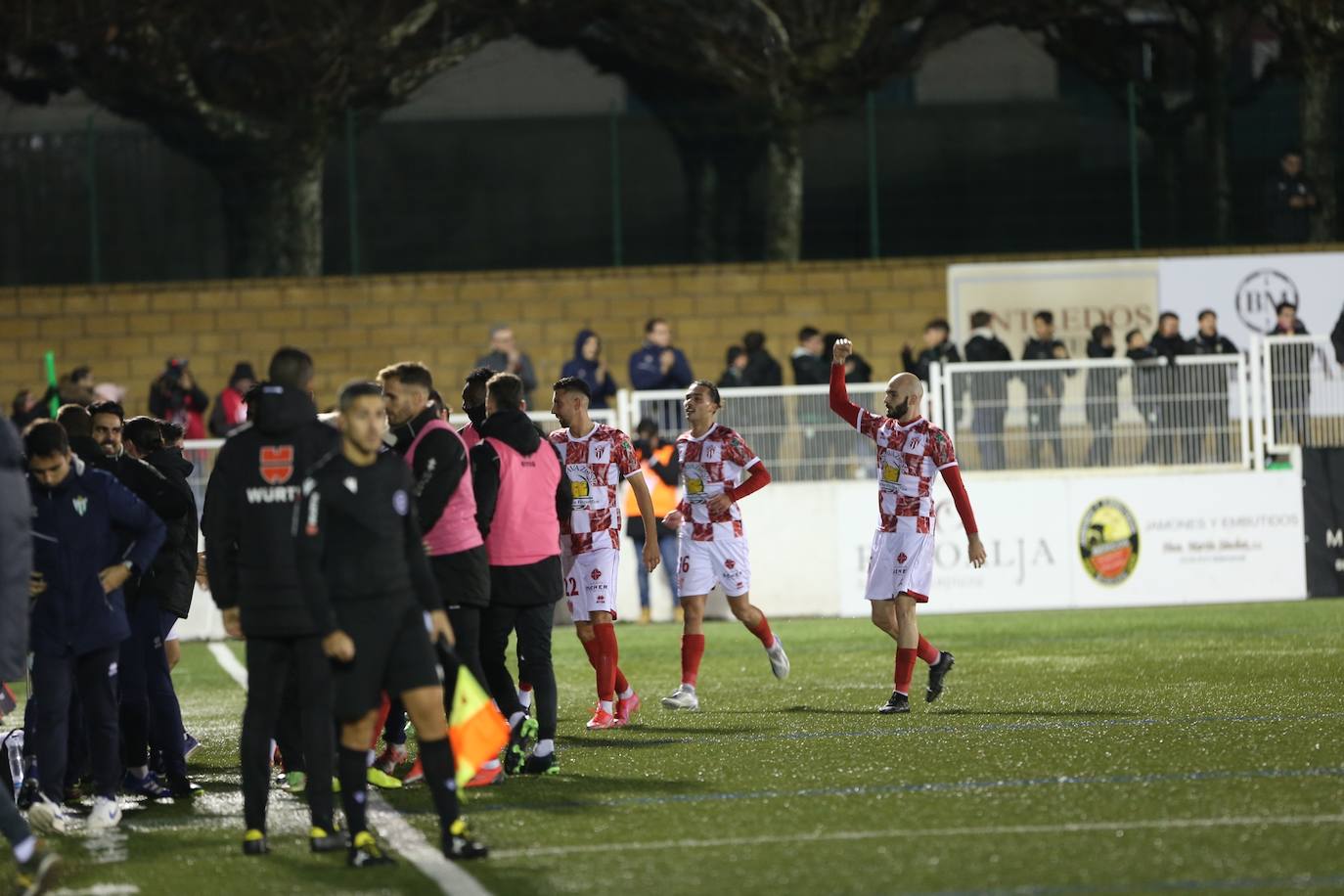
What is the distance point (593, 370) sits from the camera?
2144 centimetres

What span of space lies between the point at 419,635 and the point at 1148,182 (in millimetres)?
19494

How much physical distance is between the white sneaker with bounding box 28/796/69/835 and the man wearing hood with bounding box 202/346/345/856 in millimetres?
1109

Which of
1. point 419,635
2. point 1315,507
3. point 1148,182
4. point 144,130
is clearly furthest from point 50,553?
point 1148,182

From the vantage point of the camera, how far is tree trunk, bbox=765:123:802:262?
25875 millimetres

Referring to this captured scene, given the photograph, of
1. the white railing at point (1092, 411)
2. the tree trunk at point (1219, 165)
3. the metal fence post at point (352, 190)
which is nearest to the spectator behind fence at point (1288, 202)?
the tree trunk at point (1219, 165)

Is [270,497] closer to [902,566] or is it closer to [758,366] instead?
[902,566]

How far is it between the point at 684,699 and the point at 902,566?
5.21 feet

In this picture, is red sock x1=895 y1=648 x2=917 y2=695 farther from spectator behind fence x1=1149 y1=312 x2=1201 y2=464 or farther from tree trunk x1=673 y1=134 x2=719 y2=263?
tree trunk x1=673 y1=134 x2=719 y2=263

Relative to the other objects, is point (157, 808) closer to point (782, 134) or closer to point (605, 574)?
point (605, 574)

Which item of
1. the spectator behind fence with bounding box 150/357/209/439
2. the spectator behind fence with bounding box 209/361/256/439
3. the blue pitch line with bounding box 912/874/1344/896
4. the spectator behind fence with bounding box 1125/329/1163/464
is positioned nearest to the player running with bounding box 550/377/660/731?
the blue pitch line with bounding box 912/874/1344/896

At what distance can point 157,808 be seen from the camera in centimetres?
959

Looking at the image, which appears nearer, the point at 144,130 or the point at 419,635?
the point at 419,635

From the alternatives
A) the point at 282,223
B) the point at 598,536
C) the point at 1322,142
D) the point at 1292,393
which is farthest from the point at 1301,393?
the point at 282,223

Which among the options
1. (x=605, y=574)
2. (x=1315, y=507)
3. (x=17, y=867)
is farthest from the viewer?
(x=1315, y=507)
